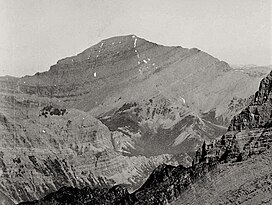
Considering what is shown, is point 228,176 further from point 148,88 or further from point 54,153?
point 148,88

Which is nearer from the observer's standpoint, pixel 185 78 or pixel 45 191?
pixel 45 191

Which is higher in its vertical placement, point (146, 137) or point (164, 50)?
point (164, 50)

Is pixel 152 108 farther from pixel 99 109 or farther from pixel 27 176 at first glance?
pixel 27 176

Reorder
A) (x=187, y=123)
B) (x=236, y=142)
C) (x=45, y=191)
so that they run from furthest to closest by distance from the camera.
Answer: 1. (x=187, y=123)
2. (x=45, y=191)
3. (x=236, y=142)

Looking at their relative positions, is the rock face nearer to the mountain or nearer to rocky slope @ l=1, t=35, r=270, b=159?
the mountain

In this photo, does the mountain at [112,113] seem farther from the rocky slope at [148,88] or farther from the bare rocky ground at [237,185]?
the bare rocky ground at [237,185]

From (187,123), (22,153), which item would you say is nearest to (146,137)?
(187,123)

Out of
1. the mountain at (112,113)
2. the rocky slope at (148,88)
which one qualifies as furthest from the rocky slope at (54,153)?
the rocky slope at (148,88)
